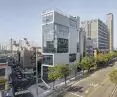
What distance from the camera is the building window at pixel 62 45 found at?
60794 millimetres

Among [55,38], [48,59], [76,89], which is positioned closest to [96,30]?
[55,38]

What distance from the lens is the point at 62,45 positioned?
207 ft

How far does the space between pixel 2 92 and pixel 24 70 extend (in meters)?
23.9

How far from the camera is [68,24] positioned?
67.1 m

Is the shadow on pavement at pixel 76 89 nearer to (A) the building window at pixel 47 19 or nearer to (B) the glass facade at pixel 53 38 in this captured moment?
(B) the glass facade at pixel 53 38

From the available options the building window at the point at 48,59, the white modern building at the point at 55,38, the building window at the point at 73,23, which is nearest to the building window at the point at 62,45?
the white modern building at the point at 55,38

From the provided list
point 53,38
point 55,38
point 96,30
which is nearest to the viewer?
point 53,38

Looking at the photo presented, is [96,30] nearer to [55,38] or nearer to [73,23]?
[73,23]

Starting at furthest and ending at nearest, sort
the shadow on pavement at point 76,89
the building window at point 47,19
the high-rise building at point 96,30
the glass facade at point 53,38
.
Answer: the high-rise building at point 96,30 → the building window at point 47,19 → the glass facade at point 53,38 → the shadow on pavement at point 76,89

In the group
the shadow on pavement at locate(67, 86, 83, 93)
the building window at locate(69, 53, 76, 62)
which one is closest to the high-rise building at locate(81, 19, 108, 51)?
the building window at locate(69, 53, 76, 62)

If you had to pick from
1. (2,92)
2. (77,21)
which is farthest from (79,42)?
(2,92)

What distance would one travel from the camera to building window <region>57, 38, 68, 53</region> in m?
60.8

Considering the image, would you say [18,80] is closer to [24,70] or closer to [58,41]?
[24,70]

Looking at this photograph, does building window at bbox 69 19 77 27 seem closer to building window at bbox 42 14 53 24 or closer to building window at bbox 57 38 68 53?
building window at bbox 57 38 68 53
